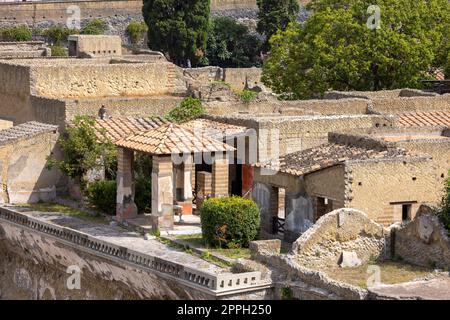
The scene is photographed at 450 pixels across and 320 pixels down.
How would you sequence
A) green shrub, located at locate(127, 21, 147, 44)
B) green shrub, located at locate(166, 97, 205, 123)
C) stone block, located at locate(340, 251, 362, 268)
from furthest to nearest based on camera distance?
green shrub, located at locate(127, 21, 147, 44), green shrub, located at locate(166, 97, 205, 123), stone block, located at locate(340, 251, 362, 268)

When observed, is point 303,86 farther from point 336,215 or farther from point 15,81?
point 336,215

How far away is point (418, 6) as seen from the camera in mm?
53594

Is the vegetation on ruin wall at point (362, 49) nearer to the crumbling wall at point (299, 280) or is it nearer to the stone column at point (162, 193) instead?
the stone column at point (162, 193)

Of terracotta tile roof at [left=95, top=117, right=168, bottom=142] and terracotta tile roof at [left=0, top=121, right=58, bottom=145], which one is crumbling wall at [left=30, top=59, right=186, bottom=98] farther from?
terracotta tile roof at [left=95, top=117, right=168, bottom=142]

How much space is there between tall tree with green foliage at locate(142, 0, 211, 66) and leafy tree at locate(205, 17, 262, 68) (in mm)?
7138

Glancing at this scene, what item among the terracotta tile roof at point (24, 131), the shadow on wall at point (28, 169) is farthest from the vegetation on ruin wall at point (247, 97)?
the shadow on wall at point (28, 169)

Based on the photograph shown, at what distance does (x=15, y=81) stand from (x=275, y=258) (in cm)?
1374

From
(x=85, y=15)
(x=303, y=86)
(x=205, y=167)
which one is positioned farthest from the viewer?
(x=85, y=15)

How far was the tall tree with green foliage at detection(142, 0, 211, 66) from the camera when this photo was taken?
237ft

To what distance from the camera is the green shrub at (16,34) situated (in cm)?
7731

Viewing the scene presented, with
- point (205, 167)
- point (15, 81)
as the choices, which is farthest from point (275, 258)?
point (15, 81)

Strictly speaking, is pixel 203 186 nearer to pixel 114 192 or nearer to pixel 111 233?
pixel 114 192

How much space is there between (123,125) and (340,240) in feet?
29.9

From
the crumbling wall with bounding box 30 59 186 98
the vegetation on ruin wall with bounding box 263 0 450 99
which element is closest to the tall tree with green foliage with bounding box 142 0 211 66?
the vegetation on ruin wall with bounding box 263 0 450 99
